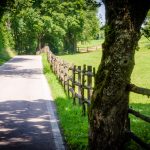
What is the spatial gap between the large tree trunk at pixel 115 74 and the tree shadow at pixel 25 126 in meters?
1.80

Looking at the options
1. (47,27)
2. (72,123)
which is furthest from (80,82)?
(47,27)

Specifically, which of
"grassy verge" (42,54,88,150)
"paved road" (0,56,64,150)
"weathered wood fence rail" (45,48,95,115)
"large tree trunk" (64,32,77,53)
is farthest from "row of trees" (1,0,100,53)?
"grassy verge" (42,54,88,150)

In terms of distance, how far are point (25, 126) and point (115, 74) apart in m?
Result: 4.75

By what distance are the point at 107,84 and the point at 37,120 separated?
5.29m

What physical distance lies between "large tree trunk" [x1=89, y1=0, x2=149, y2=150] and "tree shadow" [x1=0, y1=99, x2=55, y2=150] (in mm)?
1796

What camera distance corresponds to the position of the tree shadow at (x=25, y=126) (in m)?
9.67

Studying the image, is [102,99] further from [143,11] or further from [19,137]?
[19,137]

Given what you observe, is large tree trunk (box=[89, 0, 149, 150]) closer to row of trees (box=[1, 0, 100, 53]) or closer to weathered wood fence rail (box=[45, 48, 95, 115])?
weathered wood fence rail (box=[45, 48, 95, 115])

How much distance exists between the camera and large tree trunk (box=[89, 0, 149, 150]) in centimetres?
755

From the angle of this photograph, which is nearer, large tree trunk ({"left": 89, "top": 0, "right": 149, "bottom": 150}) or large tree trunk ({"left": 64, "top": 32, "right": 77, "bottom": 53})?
large tree trunk ({"left": 89, "top": 0, "right": 149, "bottom": 150})

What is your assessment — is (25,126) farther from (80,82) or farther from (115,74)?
(115,74)

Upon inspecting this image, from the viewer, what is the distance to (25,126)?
11.8 meters

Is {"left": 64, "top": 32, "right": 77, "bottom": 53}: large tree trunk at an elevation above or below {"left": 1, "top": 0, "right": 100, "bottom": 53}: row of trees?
below

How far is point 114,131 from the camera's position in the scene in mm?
7941
